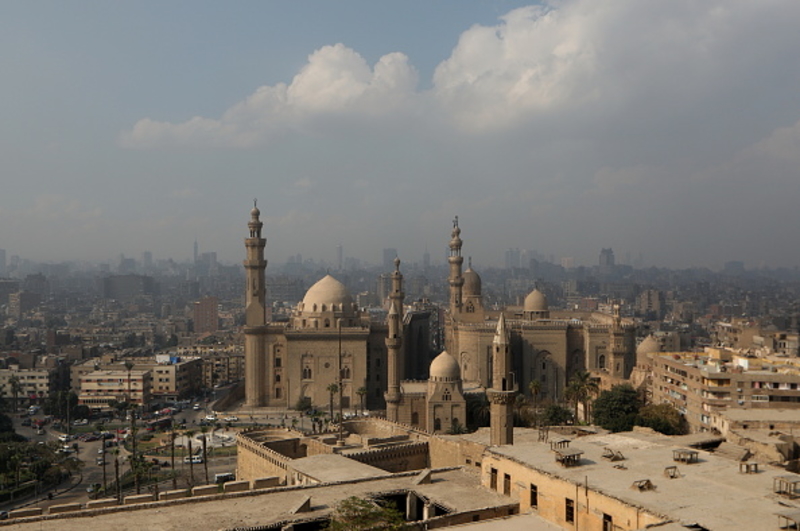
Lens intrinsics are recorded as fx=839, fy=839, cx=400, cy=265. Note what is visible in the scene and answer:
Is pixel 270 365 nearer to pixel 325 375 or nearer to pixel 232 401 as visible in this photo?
pixel 325 375

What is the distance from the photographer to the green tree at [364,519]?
16891 mm

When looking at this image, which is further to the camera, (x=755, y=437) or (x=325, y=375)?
(x=325, y=375)

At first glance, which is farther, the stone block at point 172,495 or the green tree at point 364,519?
the stone block at point 172,495

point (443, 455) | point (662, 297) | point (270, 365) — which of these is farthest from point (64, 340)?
point (662, 297)

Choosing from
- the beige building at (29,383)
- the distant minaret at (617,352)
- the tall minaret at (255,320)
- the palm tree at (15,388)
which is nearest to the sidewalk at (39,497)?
the tall minaret at (255,320)

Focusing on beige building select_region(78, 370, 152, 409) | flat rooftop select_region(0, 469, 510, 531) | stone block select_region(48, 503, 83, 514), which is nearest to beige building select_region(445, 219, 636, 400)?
beige building select_region(78, 370, 152, 409)

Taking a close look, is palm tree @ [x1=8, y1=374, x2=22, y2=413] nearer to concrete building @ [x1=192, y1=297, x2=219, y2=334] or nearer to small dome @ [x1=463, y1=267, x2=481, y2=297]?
small dome @ [x1=463, y1=267, x2=481, y2=297]

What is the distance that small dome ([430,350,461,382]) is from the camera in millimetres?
44469

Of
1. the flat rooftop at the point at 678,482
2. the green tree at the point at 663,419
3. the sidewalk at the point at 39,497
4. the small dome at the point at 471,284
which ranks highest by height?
the small dome at the point at 471,284

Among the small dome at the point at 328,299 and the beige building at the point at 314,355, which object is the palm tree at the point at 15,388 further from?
the small dome at the point at 328,299

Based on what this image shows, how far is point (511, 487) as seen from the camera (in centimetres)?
2144

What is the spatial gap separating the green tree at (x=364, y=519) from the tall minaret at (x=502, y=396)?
11247mm

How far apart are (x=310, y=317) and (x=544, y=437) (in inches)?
1117

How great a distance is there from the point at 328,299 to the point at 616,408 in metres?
22.3
